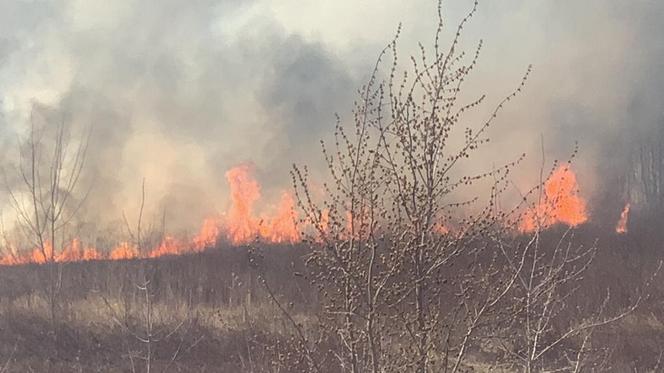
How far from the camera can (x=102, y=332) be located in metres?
20.7

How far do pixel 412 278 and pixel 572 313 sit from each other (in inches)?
739

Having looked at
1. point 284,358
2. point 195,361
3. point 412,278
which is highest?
point 412,278

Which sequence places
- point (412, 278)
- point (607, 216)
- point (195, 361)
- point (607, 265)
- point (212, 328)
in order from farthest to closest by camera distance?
point (607, 216) < point (607, 265) < point (212, 328) < point (195, 361) < point (412, 278)

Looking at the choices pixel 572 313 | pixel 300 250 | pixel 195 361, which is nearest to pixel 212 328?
pixel 195 361

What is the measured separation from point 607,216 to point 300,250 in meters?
19.7

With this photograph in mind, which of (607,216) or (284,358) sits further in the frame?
(607,216)

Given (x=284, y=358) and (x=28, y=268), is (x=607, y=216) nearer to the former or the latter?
(x=28, y=268)

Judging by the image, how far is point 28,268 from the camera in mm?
28734

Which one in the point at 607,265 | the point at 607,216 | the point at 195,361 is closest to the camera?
the point at 195,361

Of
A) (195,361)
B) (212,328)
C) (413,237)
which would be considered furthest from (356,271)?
(212,328)

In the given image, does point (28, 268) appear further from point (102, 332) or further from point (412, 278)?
point (412, 278)

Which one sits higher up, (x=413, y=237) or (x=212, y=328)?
(x=413, y=237)

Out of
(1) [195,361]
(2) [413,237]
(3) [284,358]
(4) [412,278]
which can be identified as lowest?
(1) [195,361]

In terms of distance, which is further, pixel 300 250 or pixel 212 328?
pixel 300 250
